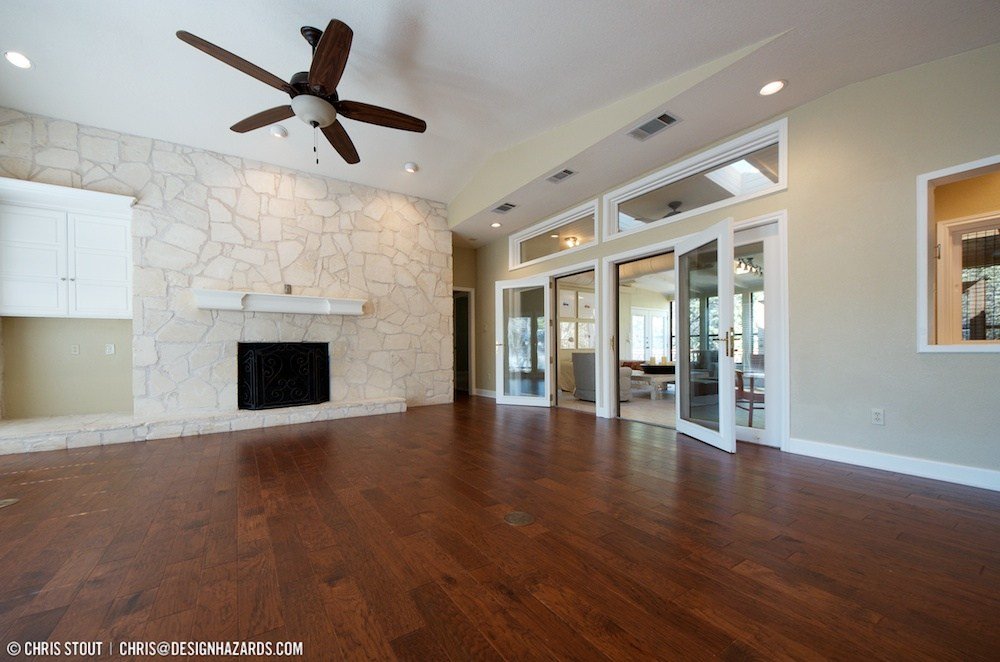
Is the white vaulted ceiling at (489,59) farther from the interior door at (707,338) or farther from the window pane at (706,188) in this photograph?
the interior door at (707,338)

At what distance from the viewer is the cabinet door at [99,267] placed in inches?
158

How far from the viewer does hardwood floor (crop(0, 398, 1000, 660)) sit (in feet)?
4.04

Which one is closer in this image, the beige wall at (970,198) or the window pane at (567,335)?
the beige wall at (970,198)

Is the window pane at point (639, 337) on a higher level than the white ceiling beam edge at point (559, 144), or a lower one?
lower

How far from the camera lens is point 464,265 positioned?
25.9 ft

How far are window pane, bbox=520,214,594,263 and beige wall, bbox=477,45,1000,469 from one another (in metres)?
2.31

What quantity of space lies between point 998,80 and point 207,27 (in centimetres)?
573

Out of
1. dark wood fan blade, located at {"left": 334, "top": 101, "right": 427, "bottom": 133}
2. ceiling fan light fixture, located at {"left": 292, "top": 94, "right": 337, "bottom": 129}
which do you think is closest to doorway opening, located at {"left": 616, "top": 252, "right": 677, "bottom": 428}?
dark wood fan blade, located at {"left": 334, "top": 101, "right": 427, "bottom": 133}

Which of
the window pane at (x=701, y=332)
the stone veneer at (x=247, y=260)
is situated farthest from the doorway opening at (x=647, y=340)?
the stone veneer at (x=247, y=260)

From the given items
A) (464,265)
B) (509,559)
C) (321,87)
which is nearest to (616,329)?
(509,559)

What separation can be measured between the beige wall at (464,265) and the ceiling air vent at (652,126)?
4.62 metres

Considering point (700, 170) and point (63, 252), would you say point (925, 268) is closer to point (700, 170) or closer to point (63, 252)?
point (700, 170)

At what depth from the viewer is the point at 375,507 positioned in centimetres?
224

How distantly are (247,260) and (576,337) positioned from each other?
510cm
